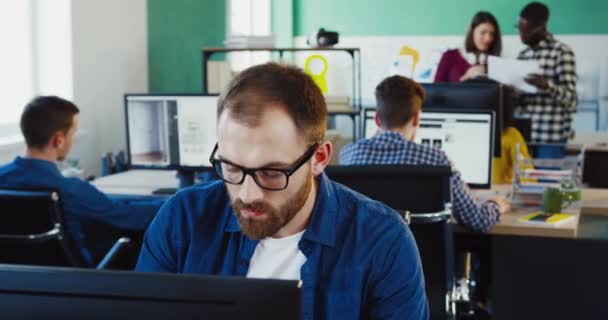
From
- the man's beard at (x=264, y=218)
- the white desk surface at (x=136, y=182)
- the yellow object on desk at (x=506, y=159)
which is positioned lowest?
the white desk surface at (x=136, y=182)

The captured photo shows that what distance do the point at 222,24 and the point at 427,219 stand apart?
452 cm

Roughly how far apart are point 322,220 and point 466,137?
223 centimetres

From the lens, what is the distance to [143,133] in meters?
3.68

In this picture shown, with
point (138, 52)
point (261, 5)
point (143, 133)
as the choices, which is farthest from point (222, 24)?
point (143, 133)

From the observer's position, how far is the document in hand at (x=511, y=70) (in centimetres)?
481

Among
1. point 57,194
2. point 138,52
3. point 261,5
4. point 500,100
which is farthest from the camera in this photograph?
point 261,5

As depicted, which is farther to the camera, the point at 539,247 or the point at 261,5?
the point at 261,5

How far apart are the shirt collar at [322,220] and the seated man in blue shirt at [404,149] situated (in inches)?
56.3

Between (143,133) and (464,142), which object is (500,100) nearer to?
(464,142)

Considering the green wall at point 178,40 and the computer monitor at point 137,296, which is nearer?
the computer monitor at point 137,296

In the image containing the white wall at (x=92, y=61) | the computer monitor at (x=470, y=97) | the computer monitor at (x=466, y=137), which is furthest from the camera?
the white wall at (x=92, y=61)

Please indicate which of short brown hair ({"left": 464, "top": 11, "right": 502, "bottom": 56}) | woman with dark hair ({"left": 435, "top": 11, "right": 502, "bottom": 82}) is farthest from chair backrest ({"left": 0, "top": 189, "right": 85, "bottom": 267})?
short brown hair ({"left": 464, "top": 11, "right": 502, "bottom": 56})

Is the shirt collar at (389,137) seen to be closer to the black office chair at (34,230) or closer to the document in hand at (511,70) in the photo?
the black office chair at (34,230)

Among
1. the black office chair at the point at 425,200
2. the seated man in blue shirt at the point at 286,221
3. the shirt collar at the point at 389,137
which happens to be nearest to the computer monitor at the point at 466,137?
the shirt collar at the point at 389,137
